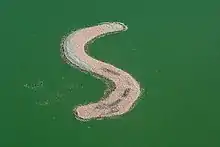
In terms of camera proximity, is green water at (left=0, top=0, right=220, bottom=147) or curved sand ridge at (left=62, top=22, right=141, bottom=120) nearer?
green water at (left=0, top=0, right=220, bottom=147)

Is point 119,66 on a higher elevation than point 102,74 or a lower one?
higher

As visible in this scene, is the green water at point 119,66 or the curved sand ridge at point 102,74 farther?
the curved sand ridge at point 102,74

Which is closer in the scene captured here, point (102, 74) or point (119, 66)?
point (102, 74)

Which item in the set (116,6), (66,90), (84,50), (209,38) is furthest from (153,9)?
(66,90)

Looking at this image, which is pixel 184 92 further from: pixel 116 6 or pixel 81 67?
pixel 116 6
